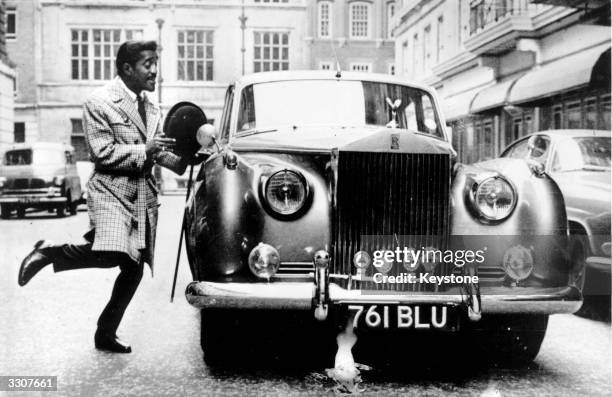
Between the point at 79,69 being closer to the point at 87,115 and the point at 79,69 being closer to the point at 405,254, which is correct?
the point at 87,115

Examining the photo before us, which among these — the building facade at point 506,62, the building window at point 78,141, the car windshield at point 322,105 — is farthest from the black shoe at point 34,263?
the building facade at point 506,62

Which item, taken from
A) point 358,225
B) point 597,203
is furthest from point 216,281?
point 597,203

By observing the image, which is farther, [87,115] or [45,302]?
[45,302]

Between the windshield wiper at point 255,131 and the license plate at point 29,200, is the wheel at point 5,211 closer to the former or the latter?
the license plate at point 29,200

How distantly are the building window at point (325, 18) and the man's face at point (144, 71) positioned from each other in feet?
3.78

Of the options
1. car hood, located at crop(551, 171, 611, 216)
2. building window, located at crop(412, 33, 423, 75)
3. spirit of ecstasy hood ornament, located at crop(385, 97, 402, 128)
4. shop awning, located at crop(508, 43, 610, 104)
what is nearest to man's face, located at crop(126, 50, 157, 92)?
spirit of ecstasy hood ornament, located at crop(385, 97, 402, 128)

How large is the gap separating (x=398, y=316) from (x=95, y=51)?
2.23m

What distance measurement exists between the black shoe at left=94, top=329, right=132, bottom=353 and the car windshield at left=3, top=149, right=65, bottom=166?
97cm

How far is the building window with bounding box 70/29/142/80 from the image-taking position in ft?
12.3

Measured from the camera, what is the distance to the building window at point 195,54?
4.02 meters

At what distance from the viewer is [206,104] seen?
14.3ft

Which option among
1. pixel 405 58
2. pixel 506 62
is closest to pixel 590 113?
pixel 506 62

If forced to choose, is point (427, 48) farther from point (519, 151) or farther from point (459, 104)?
point (519, 151)

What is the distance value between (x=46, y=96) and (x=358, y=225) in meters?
1.96
